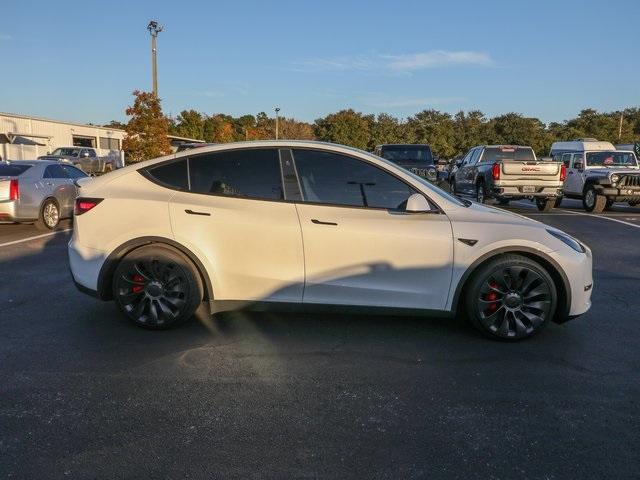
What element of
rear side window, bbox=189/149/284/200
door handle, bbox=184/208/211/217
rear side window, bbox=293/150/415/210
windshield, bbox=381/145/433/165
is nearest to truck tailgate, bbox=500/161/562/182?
windshield, bbox=381/145/433/165

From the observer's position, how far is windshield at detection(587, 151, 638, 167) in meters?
17.3

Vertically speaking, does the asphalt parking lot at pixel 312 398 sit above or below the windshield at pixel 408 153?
below

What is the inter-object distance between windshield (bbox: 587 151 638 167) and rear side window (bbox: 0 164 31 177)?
52.4 ft

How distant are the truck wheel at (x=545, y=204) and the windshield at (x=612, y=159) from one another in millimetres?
2441

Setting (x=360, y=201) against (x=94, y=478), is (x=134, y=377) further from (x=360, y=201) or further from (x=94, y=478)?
(x=360, y=201)

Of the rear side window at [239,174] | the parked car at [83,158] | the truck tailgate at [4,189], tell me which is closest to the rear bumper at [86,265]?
the rear side window at [239,174]

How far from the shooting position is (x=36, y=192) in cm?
1062

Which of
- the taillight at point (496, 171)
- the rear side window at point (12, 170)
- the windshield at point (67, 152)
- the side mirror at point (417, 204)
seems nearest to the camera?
the side mirror at point (417, 204)

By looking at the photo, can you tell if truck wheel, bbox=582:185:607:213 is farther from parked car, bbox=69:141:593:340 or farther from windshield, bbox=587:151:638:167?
parked car, bbox=69:141:593:340

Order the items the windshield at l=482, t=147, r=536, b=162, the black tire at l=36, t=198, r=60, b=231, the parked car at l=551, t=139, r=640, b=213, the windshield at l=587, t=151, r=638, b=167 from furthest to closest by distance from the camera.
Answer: the windshield at l=482, t=147, r=536, b=162 → the windshield at l=587, t=151, r=638, b=167 → the parked car at l=551, t=139, r=640, b=213 → the black tire at l=36, t=198, r=60, b=231

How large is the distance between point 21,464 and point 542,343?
3.80 metres

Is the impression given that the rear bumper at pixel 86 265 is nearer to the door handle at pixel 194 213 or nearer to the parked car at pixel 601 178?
the door handle at pixel 194 213

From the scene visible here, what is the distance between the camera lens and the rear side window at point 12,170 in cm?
1048

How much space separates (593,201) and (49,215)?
572 inches
